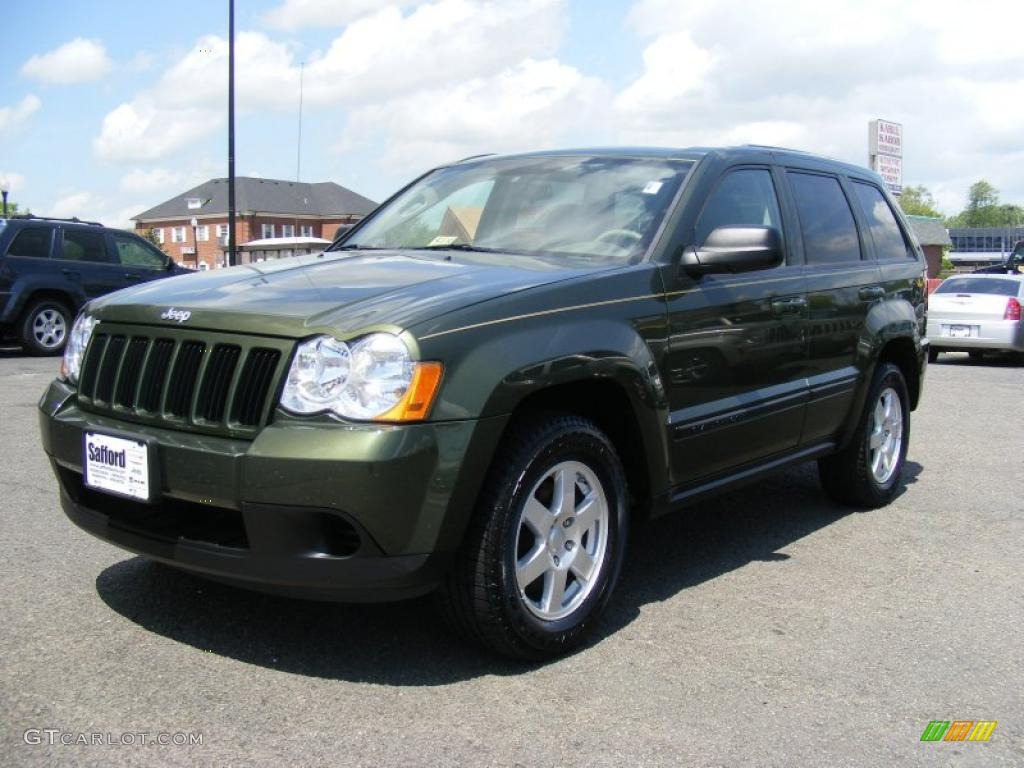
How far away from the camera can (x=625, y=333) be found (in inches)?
148

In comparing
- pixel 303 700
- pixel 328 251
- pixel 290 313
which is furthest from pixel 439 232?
pixel 303 700

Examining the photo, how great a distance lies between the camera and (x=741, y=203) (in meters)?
4.65

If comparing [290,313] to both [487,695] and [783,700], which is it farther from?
[783,700]

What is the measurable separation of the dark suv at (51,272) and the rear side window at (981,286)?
39.1 ft

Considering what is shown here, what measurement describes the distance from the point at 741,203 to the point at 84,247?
12.3m

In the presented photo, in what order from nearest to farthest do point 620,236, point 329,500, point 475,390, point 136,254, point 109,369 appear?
point 329,500 < point 475,390 < point 109,369 < point 620,236 < point 136,254

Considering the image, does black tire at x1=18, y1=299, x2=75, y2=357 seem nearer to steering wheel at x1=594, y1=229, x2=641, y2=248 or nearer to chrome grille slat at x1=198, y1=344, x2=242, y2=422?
steering wheel at x1=594, y1=229, x2=641, y2=248

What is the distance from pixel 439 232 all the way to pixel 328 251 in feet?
1.84

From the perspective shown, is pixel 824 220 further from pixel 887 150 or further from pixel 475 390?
pixel 887 150

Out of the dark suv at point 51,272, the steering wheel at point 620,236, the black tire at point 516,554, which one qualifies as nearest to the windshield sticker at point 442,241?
the steering wheel at point 620,236

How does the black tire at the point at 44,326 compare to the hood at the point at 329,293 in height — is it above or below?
below

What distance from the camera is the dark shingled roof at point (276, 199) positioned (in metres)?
87.9

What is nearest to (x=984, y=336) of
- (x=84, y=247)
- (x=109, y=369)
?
(x=84, y=247)

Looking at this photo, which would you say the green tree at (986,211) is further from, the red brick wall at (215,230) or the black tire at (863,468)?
the black tire at (863,468)
